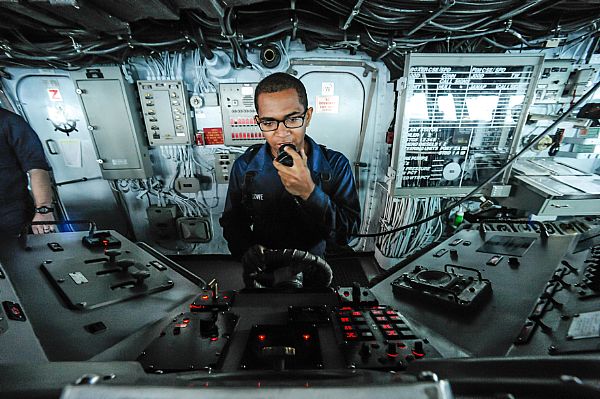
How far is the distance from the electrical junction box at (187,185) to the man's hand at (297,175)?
2.31 metres

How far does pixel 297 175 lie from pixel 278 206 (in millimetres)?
477

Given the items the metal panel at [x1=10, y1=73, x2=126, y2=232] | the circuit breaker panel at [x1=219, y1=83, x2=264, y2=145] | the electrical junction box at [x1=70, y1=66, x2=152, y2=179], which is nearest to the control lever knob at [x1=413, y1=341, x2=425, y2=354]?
the circuit breaker panel at [x1=219, y1=83, x2=264, y2=145]

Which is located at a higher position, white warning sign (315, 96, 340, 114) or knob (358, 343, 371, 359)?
white warning sign (315, 96, 340, 114)

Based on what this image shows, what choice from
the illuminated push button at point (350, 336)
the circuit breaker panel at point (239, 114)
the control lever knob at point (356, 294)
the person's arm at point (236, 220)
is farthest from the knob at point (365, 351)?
the circuit breaker panel at point (239, 114)

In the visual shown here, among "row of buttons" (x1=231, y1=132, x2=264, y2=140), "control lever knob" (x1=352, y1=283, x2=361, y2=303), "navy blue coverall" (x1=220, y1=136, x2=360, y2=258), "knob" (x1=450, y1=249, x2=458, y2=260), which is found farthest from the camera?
"row of buttons" (x1=231, y1=132, x2=264, y2=140)

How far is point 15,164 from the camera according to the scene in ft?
8.07

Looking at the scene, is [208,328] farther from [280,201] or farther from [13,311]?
[280,201]

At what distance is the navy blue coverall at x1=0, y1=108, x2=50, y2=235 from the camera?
7.75 feet

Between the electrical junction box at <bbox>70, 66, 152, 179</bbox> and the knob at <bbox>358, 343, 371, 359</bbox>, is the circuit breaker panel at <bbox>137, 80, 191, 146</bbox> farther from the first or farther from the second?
the knob at <bbox>358, 343, 371, 359</bbox>

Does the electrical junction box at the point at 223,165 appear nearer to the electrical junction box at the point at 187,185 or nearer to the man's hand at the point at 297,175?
the electrical junction box at the point at 187,185

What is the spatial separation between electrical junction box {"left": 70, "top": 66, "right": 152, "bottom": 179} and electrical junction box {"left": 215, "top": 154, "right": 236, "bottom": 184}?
3.00 feet

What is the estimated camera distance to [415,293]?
41.1 inches

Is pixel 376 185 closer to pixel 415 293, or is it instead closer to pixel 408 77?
pixel 408 77

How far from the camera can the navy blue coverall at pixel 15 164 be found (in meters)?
2.36
